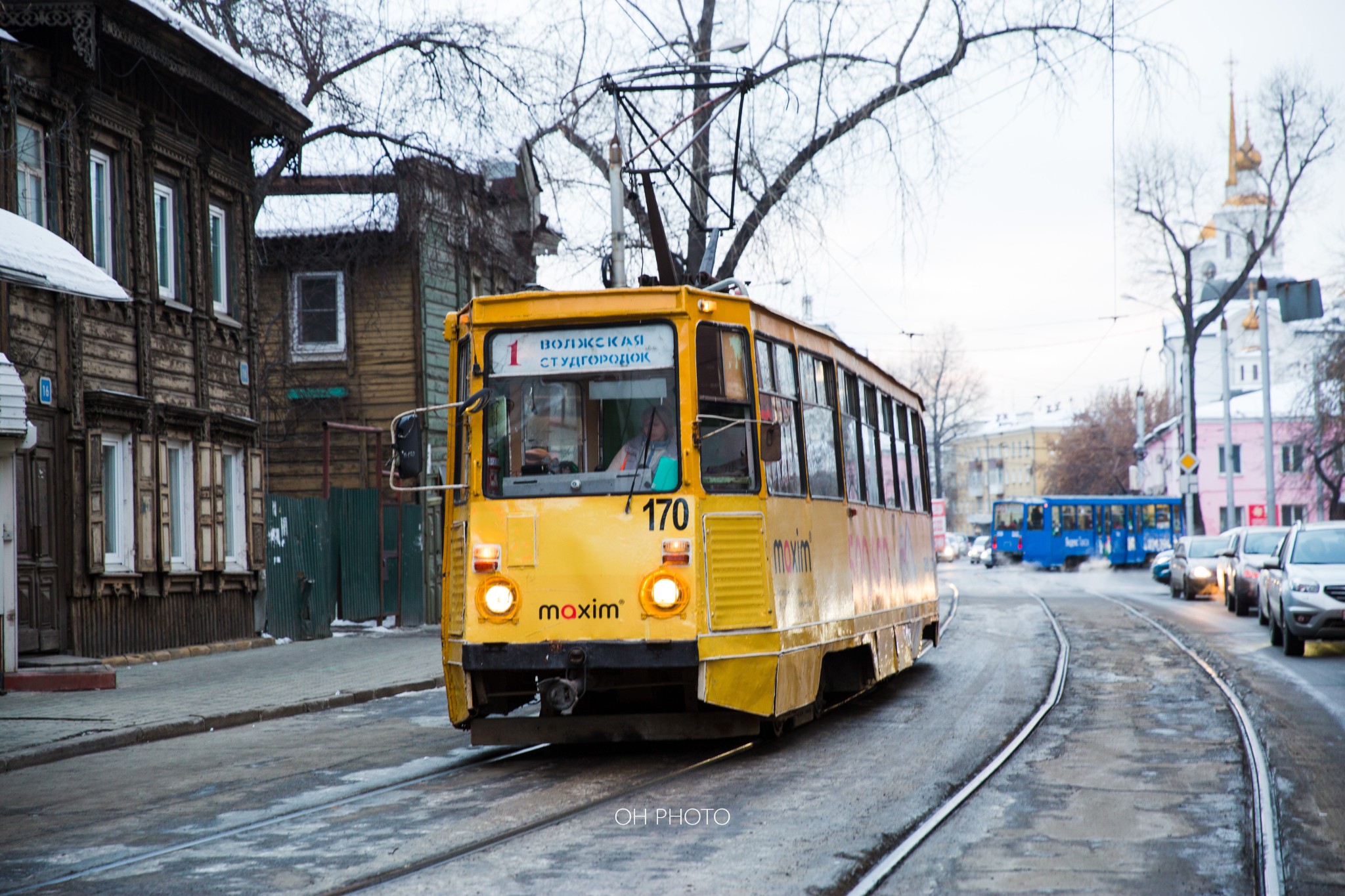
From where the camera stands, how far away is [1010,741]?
420 inches

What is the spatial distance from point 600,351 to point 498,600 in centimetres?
166

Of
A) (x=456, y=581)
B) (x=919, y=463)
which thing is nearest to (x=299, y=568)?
(x=919, y=463)

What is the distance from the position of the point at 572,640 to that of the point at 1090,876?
3.84 m

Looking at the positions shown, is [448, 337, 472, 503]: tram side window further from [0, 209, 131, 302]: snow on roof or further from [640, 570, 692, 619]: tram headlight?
[0, 209, 131, 302]: snow on roof

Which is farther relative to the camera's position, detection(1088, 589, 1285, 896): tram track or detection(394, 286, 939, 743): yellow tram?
detection(394, 286, 939, 743): yellow tram

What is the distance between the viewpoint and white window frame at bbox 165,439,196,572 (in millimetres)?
20375

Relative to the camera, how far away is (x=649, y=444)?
9617 mm

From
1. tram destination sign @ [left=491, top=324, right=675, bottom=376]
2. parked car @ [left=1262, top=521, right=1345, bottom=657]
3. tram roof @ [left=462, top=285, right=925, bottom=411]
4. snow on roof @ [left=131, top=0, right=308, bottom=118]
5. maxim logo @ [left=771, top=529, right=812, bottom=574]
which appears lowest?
parked car @ [left=1262, top=521, right=1345, bottom=657]

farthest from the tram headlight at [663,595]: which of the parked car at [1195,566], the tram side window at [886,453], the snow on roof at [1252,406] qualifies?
the snow on roof at [1252,406]

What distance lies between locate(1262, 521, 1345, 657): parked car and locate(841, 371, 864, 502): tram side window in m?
8.26

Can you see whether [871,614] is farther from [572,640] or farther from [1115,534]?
[1115,534]

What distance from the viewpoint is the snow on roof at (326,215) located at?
25.2 metres

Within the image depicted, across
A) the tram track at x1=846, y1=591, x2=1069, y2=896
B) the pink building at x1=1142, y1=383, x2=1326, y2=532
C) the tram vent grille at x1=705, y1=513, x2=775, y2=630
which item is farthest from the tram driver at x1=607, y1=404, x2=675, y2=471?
the pink building at x1=1142, y1=383, x2=1326, y2=532

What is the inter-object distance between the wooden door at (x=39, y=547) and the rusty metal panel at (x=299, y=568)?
227 inches
